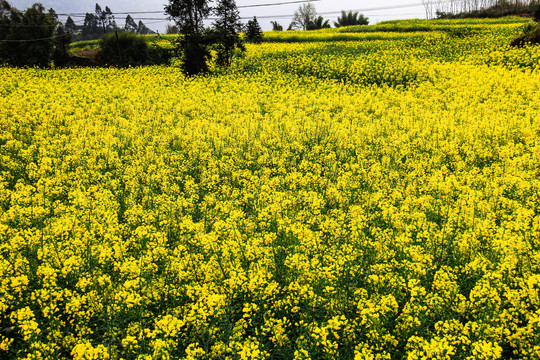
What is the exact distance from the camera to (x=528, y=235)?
19.7 feet

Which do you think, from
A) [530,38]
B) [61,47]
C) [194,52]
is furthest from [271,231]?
[61,47]

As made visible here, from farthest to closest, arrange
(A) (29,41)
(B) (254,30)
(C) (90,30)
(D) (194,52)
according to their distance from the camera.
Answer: (C) (90,30), (B) (254,30), (A) (29,41), (D) (194,52)

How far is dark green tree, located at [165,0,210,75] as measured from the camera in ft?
91.5

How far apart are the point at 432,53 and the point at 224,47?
17882 mm

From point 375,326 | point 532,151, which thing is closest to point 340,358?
point 375,326

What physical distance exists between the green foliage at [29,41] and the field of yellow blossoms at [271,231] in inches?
968

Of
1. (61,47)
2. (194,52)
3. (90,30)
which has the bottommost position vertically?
(194,52)

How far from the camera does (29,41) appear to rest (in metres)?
37.8

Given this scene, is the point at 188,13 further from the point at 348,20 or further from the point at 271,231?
the point at 348,20

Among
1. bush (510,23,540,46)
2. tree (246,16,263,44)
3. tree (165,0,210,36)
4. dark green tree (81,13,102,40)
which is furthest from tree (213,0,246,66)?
dark green tree (81,13,102,40)

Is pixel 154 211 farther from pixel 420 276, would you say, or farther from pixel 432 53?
pixel 432 53

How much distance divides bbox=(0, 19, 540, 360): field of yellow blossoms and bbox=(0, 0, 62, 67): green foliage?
24.6 metres

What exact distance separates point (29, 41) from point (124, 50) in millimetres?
9027

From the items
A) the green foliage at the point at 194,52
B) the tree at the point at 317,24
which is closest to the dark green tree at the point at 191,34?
the green foliage at the point at 194,52
